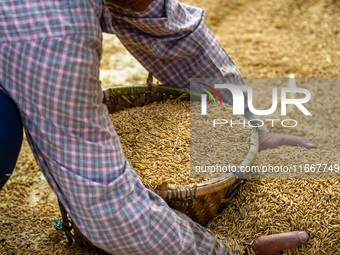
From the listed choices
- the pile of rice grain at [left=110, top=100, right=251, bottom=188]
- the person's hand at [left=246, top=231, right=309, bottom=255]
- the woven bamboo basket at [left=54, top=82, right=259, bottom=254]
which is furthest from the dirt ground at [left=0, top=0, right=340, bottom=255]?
the person's hand at [left=246, top=231, right=309, bottom=255]

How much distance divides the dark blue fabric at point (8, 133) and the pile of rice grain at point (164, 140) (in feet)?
1.56

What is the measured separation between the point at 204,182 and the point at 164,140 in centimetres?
37

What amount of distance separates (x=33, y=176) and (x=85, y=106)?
127 cm

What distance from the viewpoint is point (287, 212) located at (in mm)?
1621

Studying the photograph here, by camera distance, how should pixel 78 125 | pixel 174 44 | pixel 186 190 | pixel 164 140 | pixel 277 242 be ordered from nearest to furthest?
pixel 78 125
pixel 186 190
pixel 277 242
pixel 164 140
pixel 174 44

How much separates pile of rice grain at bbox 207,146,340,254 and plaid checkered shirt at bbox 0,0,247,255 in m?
0.28

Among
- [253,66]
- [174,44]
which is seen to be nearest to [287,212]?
[174,44]

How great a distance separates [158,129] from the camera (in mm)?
1825

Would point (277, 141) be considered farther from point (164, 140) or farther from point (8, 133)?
point (8, 133)

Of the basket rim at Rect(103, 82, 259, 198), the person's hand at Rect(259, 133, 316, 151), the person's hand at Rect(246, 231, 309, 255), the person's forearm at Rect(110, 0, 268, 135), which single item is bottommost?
the person's hand at Rect(246, 231, 309, 255)

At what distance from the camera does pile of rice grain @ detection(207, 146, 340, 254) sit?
5.19ft

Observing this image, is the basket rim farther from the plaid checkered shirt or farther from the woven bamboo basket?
the plaid checkered shirt

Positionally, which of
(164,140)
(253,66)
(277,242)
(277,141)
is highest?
(253,66)

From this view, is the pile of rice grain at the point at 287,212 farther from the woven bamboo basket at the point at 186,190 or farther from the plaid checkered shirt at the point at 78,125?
the plaid checkered shirt at the point at 78,125
